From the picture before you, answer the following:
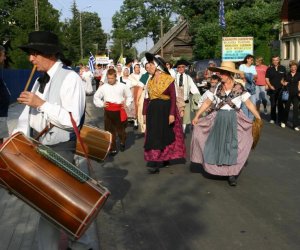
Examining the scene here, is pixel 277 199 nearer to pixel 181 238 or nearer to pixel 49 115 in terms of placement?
pixel 181 238

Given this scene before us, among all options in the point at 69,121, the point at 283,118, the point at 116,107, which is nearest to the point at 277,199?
the point at 69,121

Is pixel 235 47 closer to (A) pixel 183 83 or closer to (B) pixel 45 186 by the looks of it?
(A) pixel 183 83

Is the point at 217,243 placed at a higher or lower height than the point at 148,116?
lower

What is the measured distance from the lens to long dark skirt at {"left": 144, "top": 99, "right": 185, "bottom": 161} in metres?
→ 8.37

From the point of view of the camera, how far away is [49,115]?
3.64 m

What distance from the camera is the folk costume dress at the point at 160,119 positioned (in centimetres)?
832

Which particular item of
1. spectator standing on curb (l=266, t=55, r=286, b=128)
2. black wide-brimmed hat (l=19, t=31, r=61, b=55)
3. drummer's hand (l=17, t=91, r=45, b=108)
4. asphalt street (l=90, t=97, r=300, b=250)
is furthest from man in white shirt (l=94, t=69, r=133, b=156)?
drummer's hand (l=17, t=91, r=45, b=108)

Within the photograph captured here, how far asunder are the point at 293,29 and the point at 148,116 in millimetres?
40354

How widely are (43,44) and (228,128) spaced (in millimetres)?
3952

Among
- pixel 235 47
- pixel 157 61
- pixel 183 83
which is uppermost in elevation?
pixel 235 47

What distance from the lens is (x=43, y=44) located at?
3900 millimetres

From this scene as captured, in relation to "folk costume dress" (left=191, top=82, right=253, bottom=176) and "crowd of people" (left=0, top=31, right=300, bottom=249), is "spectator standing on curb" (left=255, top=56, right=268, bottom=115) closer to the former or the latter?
"crowd of people" (left=0, top=31, right=300, bottom=249)

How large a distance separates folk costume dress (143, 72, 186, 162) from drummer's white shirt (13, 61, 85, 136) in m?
4.34

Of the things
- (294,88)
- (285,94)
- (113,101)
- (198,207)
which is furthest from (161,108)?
(285,94)
